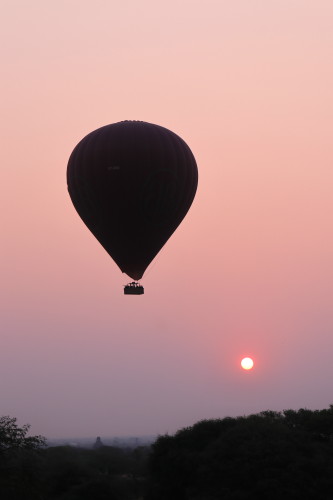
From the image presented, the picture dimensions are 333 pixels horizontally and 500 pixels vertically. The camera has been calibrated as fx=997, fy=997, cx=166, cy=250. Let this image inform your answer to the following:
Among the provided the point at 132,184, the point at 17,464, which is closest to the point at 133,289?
the point at 132,184

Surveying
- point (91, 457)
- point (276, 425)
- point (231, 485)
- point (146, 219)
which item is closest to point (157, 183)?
point (146, 219)

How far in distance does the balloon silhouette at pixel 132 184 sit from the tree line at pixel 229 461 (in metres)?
17.1

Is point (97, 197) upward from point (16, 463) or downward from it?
upward

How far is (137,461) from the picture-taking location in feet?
493

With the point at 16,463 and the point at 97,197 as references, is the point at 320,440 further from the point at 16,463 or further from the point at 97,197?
→ the point at 97,197

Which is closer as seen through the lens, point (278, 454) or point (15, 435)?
point (15, 435)

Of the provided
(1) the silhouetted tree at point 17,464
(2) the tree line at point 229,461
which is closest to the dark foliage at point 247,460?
(2) the tree line at point 229,461

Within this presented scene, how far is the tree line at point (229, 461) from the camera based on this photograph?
6475 cm

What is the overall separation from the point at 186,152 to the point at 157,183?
2.59 m

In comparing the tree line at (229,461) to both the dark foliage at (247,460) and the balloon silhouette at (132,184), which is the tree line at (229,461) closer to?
the dark foliage at (247,460)

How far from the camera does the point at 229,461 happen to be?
72562mm

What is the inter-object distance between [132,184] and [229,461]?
27.5 meters

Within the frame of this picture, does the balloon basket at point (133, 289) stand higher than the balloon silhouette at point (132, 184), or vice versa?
the balloon silhouette at point (132, 184)

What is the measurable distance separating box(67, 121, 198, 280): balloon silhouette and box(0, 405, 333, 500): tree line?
56.3 feet
